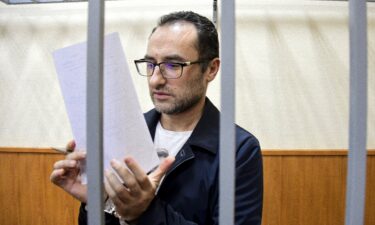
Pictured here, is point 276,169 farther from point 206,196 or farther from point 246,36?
point 206,196

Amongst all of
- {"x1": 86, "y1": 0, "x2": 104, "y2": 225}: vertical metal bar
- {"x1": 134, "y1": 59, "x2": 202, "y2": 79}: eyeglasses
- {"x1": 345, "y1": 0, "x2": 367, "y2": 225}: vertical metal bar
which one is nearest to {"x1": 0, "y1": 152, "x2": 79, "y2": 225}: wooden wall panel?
{"x1": 134, "y1": 59, "x2": 202, "y2": 79}: eyeglasses

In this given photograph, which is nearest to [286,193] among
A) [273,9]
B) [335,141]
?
[335,141]

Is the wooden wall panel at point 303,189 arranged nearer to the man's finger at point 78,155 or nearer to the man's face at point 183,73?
the man's face at point 183,73

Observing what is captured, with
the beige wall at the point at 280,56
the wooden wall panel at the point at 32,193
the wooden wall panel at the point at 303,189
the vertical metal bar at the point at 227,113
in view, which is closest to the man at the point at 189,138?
the vertical metal bar at the point at 227,113

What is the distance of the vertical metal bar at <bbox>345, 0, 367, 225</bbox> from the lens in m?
0.33

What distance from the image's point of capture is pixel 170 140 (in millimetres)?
740

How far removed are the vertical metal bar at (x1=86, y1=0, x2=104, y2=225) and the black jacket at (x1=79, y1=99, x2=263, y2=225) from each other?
10.6 inches

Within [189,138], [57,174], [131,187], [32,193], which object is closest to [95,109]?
[131,187]

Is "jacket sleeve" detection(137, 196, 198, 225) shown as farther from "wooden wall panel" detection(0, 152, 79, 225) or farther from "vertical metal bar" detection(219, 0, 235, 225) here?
"wooden wall panel" detection(0, 152, 79, 225)

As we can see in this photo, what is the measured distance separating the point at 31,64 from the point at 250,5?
5.03ft

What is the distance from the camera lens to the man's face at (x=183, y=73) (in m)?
0.67

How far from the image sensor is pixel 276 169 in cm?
167

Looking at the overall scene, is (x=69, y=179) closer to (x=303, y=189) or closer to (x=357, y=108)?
(x=357, y=108)

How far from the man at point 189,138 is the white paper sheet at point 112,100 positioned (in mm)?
150
